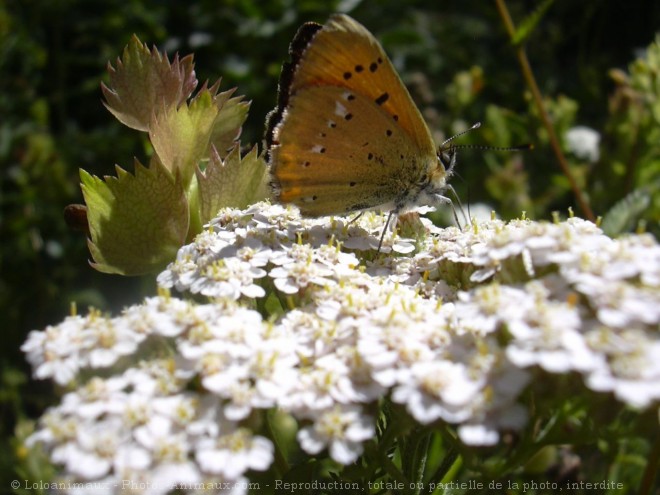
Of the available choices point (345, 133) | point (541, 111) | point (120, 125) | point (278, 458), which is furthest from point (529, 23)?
point (120, 125)

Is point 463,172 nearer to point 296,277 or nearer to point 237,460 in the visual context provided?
point 296,277

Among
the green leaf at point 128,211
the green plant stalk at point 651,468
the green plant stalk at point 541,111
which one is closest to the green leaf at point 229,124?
the green leaf at point 128,211

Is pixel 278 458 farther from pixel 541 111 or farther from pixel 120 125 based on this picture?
pixel 120 125

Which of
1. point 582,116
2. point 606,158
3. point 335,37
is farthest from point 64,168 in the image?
point 582,116

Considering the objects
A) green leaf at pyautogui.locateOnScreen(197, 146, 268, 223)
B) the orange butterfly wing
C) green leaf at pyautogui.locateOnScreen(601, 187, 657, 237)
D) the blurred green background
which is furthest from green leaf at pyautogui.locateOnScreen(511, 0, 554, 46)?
green leaf at pyautogui.locateOnScreen(197, 146, 268, 223)

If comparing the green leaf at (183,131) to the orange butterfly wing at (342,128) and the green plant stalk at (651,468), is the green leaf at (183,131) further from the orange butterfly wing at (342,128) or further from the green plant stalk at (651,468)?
the green plant stalk at (651,468)

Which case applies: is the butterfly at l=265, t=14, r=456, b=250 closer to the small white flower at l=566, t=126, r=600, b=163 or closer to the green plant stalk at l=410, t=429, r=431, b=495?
the green plant stalk at l=410, t=429, r=431, b=495

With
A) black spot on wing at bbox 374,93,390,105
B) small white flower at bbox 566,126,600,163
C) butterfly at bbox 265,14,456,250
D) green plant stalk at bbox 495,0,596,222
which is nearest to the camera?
butterfly at bbox 265,14,456,250
